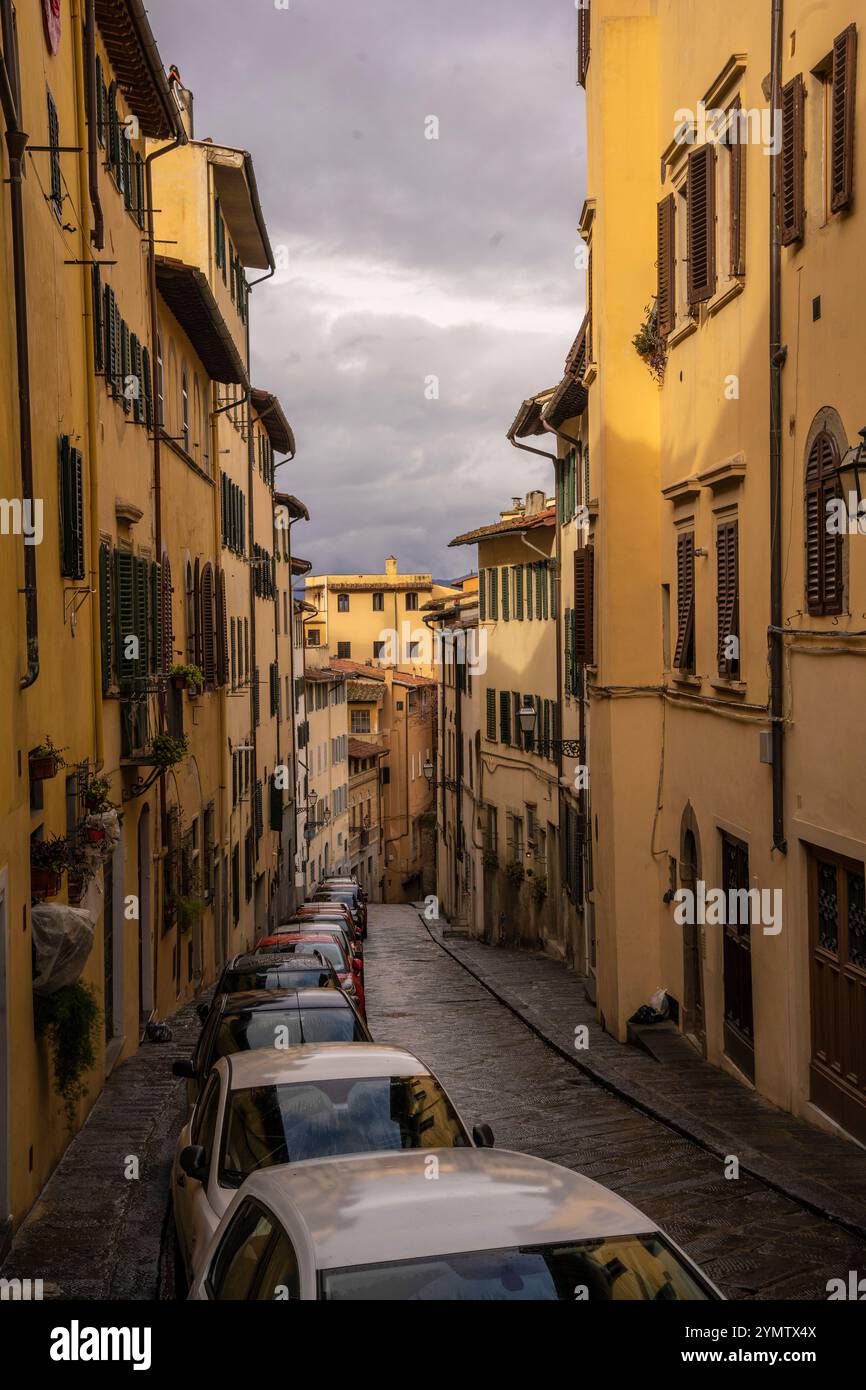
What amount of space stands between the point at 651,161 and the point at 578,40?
4295 mm

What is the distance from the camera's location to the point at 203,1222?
24.8ft

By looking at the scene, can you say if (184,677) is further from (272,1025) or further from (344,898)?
(344,898)

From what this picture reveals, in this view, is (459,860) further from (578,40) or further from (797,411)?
(797,411)

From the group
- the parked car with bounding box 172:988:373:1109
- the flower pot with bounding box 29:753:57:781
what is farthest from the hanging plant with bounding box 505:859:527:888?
the flower pot with bounding box 29:753:57:781

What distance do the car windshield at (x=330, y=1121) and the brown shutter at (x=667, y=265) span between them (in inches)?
469

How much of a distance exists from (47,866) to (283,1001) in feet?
8.41

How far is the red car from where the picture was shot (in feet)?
65.6

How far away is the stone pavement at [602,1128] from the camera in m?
9.12

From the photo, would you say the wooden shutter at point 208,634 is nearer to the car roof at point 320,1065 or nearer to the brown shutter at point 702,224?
the brown shutter at point 702,224

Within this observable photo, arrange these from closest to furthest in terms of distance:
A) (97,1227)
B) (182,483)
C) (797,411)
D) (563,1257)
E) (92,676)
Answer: (563,1257), (97,1227), (797,411), (92,676), (182,483)

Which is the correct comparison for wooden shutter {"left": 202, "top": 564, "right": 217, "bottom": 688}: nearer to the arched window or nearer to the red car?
the red car

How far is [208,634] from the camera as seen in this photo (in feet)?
82.9

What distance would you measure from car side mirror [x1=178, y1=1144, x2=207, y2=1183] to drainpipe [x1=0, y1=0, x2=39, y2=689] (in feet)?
11.9
